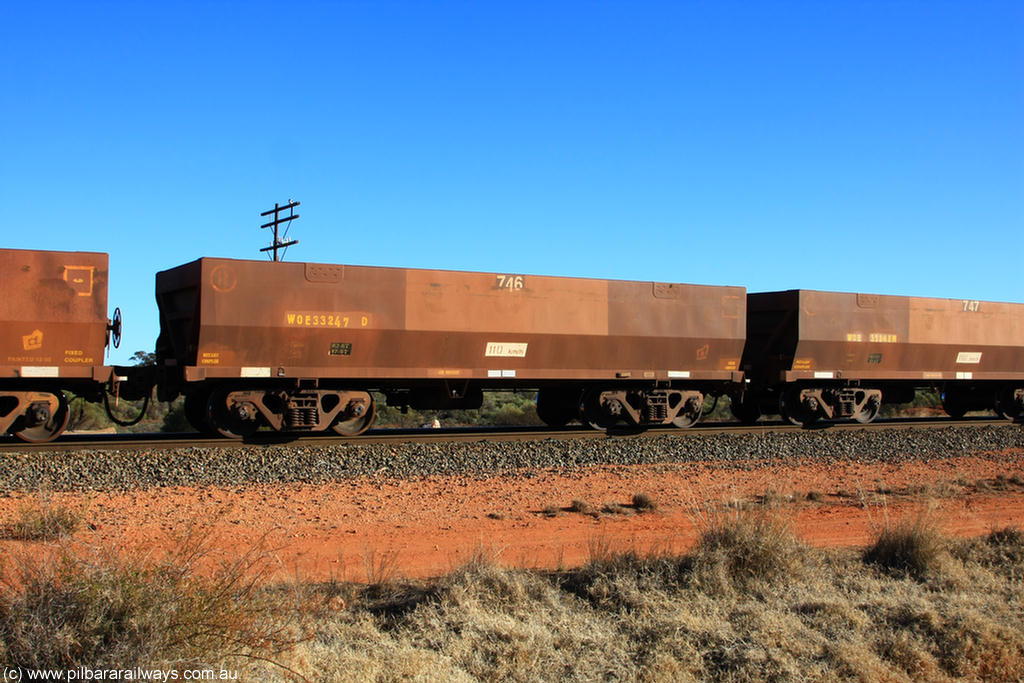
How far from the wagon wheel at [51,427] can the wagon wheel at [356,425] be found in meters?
4.43

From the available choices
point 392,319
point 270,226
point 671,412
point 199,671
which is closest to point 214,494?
point 392,319

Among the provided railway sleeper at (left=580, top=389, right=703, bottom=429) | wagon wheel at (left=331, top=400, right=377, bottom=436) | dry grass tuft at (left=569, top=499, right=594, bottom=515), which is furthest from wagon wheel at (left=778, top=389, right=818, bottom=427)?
dry grass tuft at (left=569, top=499, right=594, bottom=515)

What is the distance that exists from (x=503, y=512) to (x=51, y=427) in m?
8.39

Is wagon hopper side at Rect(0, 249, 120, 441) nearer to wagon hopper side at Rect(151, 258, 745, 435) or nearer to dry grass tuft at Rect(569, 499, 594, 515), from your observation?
wagon hopper side at Rect(151, 258, 745, 435)

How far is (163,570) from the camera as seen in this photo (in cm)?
467

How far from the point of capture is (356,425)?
15.5 m

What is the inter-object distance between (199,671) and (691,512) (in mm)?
6664

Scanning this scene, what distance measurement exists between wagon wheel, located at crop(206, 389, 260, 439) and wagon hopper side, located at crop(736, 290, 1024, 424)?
1165 cm

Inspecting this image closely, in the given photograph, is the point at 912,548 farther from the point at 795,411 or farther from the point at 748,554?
the point at 795,411

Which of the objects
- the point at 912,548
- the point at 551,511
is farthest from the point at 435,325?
the point at 912,548

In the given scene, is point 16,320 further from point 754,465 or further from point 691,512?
point 754,465

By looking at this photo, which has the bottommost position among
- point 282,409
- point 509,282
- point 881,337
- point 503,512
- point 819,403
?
point 503,512

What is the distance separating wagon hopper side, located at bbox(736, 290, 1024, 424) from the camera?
19.0 m

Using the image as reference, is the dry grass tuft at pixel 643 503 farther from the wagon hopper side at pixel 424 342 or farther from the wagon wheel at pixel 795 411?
the wagon wheel at pixel 795 411
